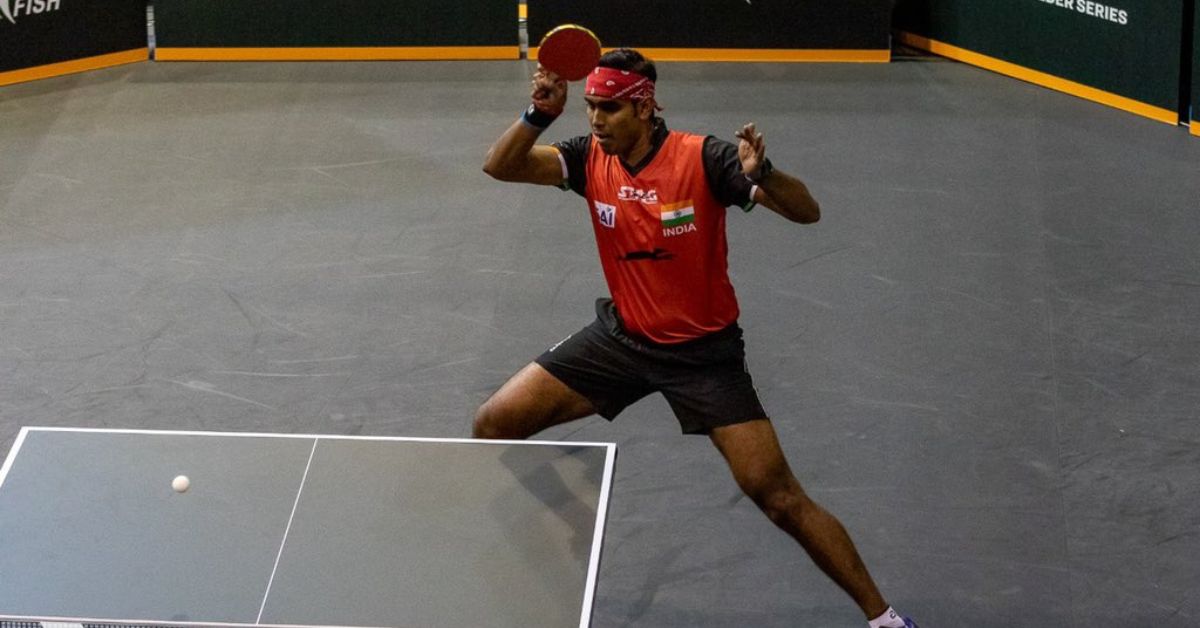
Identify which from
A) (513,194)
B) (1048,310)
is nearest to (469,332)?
(513,194)

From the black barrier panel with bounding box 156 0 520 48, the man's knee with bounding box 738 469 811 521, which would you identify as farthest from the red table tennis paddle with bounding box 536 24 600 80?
the black barrier panel with bounding box 156 0 520 48

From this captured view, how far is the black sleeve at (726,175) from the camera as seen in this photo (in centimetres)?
505

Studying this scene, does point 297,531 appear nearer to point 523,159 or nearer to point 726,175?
point 523,159

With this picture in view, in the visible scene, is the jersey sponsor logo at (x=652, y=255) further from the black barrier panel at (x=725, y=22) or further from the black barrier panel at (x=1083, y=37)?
A: the black barrier panel at (x=725, y=22)

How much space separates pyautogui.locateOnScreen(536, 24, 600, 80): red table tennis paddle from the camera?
490cm

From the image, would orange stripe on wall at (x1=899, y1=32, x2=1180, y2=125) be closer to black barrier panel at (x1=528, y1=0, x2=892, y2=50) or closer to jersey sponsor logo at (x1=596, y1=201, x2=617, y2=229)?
black barrier panel at (x1=528, y1=0, x2=892, y2=50)

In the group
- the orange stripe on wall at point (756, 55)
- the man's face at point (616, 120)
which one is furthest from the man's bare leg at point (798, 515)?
the orange stripe on wall at point (756, 55)

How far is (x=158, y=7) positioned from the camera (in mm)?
12359

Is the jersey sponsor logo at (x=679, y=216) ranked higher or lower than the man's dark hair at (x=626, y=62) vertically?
lower

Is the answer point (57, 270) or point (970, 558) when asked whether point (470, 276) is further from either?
point (970, 558)

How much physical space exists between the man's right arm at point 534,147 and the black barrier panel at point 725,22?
6.99 meters

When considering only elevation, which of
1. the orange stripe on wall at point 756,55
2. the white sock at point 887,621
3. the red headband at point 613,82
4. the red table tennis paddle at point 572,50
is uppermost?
the red table tennis paddle at point 572,50

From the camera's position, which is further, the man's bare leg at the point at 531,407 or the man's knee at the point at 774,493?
the man's bare leg at the point at 531,407

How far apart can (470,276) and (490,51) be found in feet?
14.1
